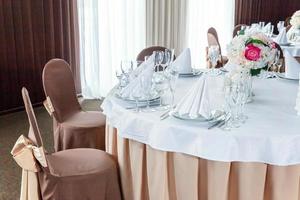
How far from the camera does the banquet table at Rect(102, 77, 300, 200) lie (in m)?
1.70

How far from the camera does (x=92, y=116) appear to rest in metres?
3.10

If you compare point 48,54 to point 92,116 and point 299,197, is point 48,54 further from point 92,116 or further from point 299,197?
point 299,197

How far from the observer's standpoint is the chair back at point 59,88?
293 cm

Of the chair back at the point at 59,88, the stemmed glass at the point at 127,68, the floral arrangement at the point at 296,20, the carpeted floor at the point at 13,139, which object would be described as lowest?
the carpeted floor at the point at 13,139

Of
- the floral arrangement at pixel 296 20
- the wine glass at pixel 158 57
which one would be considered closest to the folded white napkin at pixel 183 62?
the wine glass at pixel 158 57

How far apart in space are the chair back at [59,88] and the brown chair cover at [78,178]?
A: 80 centimetres

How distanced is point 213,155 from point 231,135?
0.40ft

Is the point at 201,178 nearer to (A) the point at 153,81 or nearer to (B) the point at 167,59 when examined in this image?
(A) the point at 153,81

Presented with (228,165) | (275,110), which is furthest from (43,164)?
(275,110)

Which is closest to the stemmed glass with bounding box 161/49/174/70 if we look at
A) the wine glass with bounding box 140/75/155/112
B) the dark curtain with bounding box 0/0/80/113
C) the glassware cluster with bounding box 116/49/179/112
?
the glassware cluster with bounding box 116/49/179/112

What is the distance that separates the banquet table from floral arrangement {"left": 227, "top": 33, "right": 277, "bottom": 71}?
24 cm

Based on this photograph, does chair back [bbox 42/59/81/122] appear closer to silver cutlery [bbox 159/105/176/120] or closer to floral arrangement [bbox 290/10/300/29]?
silver cutlery [bbox 159/105/176/120]

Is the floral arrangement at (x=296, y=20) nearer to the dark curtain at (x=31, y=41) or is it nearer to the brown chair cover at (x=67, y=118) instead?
the dark curtain at (x=31, y=41)

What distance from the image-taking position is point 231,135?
1710mm
